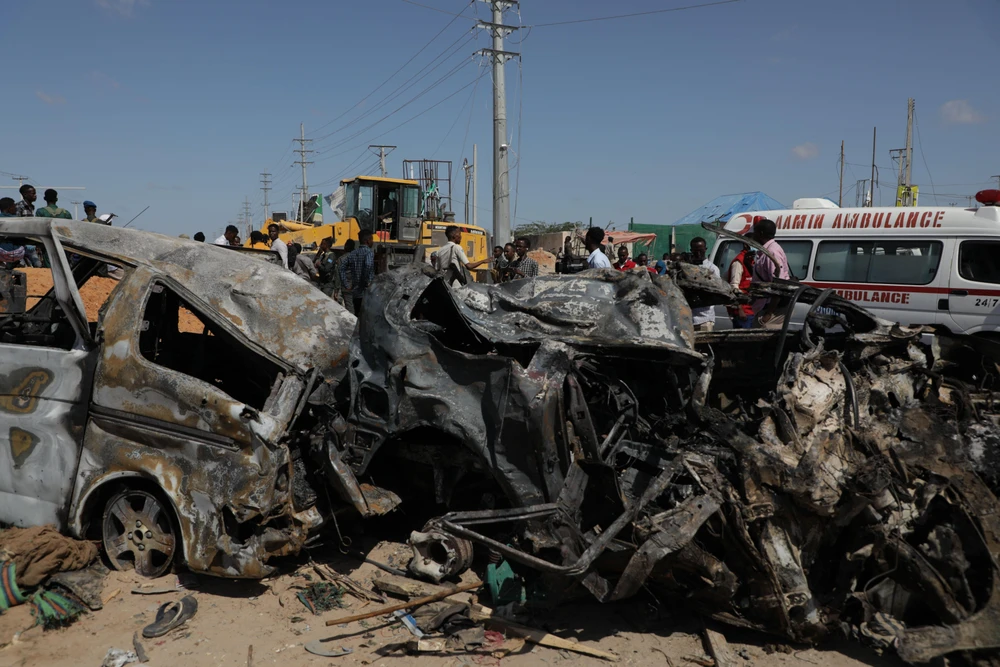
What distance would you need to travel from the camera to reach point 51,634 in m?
3.39

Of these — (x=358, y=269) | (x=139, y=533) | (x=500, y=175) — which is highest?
(x=500, y=175)

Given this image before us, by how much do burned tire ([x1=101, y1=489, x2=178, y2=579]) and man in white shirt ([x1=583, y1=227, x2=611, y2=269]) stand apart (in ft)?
17.6

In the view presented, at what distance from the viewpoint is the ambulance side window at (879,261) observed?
7.73 m

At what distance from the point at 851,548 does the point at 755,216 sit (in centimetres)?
701

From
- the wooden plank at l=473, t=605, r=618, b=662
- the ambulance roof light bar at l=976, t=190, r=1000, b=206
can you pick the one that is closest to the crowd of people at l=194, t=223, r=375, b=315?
the wooden plank at l=473, t=605, r=618, b=662

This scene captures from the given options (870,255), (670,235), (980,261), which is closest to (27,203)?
(870,255)

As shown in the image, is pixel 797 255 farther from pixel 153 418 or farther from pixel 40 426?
pixel 40 426

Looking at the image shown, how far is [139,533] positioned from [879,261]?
7.95 m

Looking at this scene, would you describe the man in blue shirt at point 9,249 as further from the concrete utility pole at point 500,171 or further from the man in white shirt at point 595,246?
the concrete utility pole at point 500,171

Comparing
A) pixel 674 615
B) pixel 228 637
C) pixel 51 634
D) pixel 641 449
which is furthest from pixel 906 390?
pixel 51 634

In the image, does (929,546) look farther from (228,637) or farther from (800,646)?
(228,637)

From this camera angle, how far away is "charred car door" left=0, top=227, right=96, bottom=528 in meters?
3.79

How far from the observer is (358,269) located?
8789 mm

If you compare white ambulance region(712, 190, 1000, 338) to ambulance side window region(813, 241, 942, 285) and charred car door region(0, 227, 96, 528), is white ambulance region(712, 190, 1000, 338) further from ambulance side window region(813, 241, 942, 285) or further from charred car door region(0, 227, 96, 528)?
charred car door region(0, 227, 96, 528)
